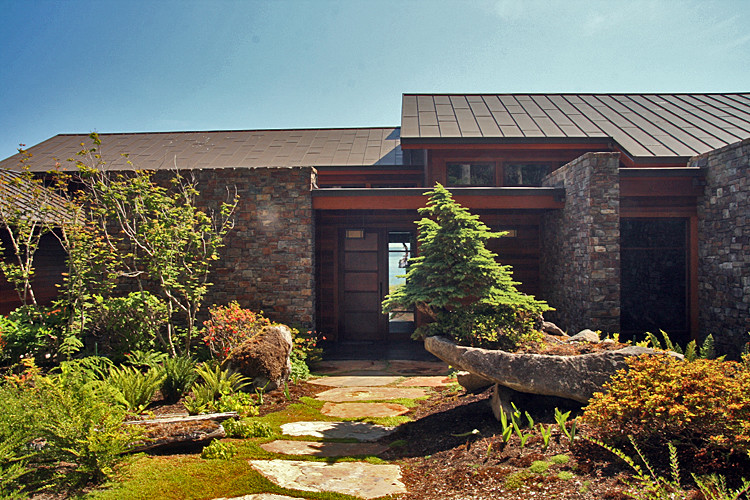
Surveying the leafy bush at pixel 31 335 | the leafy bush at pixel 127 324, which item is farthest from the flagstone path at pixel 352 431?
the leafy bush at pixel 31 335

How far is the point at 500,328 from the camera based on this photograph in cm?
521

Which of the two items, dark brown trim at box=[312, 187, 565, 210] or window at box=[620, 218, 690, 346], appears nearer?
dark brown trim at box=[312, 187, 565, 210]

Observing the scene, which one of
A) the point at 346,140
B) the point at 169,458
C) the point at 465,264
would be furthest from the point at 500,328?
the point at 346,140

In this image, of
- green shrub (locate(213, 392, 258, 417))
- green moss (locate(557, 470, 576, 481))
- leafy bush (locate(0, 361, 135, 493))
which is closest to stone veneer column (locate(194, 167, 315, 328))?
green shrub (locate(213, 392, 258, 417))

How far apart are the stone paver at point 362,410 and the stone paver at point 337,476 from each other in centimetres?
147

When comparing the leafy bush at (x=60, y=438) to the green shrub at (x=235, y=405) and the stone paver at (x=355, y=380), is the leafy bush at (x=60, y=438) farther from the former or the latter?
the stone paver at (x=355, y=380)

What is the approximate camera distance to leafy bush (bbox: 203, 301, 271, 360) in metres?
6.86

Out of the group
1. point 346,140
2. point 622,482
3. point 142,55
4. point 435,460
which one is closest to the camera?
point 622,482

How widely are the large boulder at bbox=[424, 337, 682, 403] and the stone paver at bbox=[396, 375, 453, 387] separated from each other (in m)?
2.61

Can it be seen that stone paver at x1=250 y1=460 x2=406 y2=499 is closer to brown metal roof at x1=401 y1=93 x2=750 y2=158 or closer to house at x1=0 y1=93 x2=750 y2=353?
house at x1=0 y1=93 x2=750 y2=353

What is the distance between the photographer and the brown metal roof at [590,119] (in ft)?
34.1

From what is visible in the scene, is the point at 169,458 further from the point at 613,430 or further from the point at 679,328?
the point at 679,328

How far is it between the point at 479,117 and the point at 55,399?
10591mm

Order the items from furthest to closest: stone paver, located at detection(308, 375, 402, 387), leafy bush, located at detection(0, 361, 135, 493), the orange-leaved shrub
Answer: stone paver, located at detection(308, 375, 402, 387) → leafy bush, located at detection(0, 361, 135, 493) → the orange-leaved shrub
